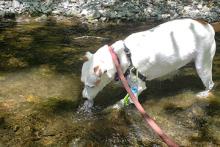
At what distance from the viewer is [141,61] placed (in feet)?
19.4

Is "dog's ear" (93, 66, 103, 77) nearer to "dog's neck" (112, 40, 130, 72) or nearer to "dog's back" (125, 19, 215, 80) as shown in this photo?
"dog's neck" (112, 40, 130, 72)

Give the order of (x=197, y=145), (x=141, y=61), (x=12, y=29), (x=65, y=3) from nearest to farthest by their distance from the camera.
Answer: (x=197, y=145) → (x=141, y=61) → (x=12, y=29) → (x=65, y=3)

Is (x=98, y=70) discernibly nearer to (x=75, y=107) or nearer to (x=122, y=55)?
(x=122, y=55)

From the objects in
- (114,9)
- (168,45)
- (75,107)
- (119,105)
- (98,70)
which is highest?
(168,45)

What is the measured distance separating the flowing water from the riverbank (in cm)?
242

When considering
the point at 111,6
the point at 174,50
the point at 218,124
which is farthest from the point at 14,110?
the point at 111,6

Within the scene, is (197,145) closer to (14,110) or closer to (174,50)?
(174,50)

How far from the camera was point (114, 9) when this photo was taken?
453 inches

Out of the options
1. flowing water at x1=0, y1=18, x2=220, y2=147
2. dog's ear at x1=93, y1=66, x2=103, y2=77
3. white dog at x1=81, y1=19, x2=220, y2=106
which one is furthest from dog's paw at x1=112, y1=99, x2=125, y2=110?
dog's ear at x1=93, y1=66, x2=103, y2=77

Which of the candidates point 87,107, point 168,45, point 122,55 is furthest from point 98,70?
point 168,45

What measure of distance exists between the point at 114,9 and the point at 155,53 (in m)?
5.75

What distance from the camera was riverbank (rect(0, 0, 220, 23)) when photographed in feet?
36.5

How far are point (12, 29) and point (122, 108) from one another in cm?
471

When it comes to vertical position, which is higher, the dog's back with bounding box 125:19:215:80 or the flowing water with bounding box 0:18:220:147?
the dog's back with bounding box 125:19:215:80
